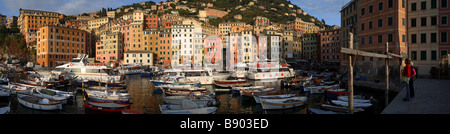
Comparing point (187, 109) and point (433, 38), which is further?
point (433, 38)

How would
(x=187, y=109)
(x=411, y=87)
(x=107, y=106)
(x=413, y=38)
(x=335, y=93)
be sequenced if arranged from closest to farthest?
(x=411, y=87) < (x=187, y=109) < (x=107, y=106) < (x=335, y=93) < (x=413, y=38)

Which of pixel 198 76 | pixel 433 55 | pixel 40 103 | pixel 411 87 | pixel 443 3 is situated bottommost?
pixel 40 103

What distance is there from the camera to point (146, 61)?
8731 centimetres

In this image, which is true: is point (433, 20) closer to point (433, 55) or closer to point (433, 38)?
point (433, 38)

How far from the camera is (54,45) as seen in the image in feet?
267

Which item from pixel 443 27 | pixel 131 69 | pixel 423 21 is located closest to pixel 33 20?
pixel 131 69

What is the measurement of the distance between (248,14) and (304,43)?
2846 inches

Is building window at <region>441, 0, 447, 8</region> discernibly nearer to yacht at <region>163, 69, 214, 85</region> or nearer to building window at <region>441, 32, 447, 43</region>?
building window at <region>441, 32, 447, 43</region>

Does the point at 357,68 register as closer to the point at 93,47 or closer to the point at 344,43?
the point at 344,43

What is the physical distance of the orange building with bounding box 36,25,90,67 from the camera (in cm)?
7981

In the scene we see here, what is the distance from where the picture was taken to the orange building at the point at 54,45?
79.8m

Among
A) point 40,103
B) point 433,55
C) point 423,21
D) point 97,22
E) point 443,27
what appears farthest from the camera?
point 97,22
